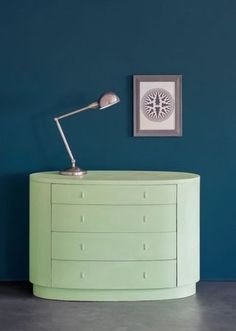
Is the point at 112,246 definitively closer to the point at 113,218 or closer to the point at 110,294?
the point at 113,218

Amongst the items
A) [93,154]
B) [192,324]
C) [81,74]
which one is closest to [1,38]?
[81,74]

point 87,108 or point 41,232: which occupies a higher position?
point 87,108

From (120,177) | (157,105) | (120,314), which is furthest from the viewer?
(157,105)

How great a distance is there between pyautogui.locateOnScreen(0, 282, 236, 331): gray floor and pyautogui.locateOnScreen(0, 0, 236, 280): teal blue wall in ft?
2.09

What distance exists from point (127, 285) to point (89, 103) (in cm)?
127

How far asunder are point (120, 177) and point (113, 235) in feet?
1.26

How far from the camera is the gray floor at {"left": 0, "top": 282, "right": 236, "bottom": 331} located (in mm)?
3910

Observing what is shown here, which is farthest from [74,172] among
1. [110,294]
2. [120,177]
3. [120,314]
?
[120,314]

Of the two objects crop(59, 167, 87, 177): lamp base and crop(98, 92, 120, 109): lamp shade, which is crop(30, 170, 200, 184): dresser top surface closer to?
crop(59, 167, 87, 177): lamp base

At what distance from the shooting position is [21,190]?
491cm

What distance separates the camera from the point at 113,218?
438 cm

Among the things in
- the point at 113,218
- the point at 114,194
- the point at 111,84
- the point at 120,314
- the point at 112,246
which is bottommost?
the point at 120,314

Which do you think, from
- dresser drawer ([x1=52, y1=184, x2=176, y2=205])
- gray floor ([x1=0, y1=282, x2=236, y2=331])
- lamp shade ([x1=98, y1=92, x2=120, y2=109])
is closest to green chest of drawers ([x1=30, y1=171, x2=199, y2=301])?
dresser drawer ([x1=52, y1=184, x2=176, y2=205])

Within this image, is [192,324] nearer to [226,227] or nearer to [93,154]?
[226,227]
